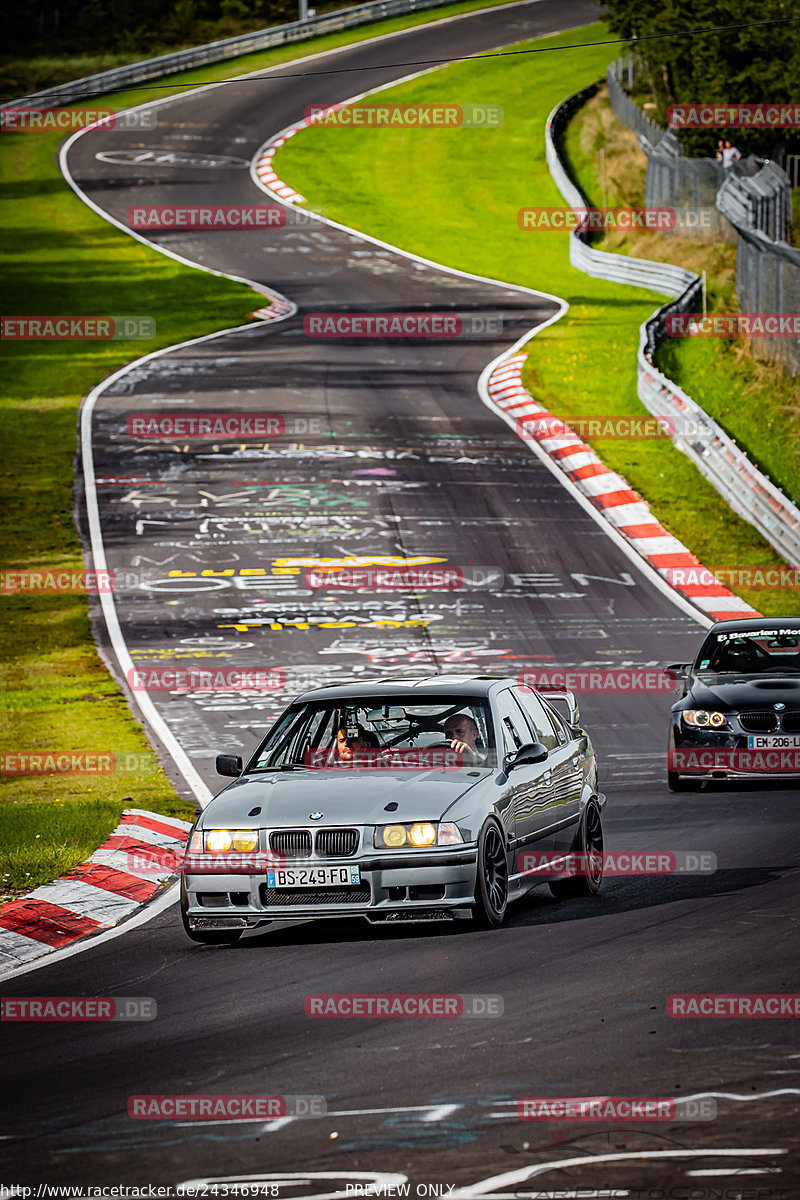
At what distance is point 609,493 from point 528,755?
1935cm

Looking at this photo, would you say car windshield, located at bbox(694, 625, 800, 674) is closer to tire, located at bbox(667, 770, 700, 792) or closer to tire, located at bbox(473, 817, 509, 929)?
tire, located at bbox(667, 770, 700, 792)

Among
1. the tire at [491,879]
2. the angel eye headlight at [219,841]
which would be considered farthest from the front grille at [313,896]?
the tire at [491,879]

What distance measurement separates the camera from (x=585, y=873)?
10961 millimetres

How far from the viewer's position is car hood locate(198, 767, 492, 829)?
31.0 ft

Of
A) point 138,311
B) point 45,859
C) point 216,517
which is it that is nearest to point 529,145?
point 138,311

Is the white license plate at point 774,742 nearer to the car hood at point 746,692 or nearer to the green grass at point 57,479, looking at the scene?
the car hood at point 746,692

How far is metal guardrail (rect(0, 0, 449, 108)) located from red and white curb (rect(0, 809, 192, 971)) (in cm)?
6456

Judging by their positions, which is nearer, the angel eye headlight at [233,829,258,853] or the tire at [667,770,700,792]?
the angel eye headlight at [233,829,258,853]

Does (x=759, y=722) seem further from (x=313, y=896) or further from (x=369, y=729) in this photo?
(x=313, y=896)

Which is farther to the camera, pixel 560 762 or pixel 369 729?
pixel 560 762

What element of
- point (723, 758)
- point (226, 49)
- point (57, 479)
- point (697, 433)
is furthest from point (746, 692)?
point (226, 49)

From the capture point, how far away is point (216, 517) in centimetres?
2820

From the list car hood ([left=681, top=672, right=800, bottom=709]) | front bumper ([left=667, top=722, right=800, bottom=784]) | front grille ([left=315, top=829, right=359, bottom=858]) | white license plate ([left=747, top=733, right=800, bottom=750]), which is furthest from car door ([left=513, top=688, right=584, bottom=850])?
car hood ([left=681, top=672, right=800, bottom=709])

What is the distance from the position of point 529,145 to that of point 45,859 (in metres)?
58.0
